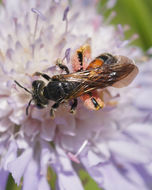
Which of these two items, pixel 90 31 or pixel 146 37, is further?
Result: pixel 146 37

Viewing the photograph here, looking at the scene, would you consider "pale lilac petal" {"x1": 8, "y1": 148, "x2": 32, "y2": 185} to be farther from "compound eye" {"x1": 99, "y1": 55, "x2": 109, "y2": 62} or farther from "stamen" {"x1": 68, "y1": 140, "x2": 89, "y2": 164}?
"compound eye" {"x1": 99, "y1": 55, "x2": 109, "y2": 62}

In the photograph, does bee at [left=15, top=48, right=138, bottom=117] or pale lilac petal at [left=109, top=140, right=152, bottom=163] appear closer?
bee at [left=15, top=48, right=138, bottom=117]

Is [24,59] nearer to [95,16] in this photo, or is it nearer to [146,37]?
[95,16]

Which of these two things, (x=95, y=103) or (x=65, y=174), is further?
(x=65, y=174)

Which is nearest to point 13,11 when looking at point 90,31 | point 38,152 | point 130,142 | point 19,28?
point 19,28

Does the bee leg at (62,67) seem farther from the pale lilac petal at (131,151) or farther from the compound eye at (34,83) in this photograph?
the pale lilac petal at (131,151)

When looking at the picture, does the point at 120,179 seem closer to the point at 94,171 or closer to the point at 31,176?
the point at 94,171

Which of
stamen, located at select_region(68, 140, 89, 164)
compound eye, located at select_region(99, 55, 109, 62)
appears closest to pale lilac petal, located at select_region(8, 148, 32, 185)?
stamen, located at select_region(68, 140, 89, 164)

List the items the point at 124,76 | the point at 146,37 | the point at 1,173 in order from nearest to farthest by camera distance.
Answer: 1. the point at 124,76
2. the point at 1,173
3. the point at 146,37

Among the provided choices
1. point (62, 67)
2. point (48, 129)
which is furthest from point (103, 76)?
point (48, 129)
